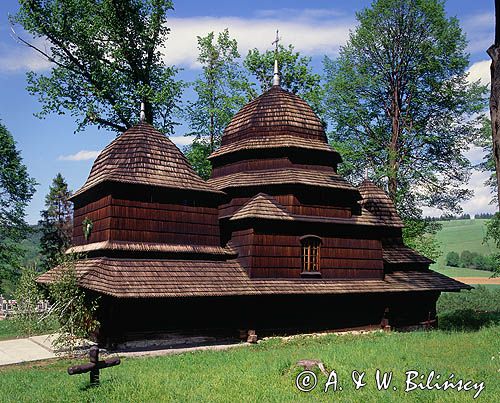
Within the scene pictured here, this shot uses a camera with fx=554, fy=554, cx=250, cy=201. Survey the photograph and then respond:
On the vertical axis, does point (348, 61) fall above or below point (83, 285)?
above

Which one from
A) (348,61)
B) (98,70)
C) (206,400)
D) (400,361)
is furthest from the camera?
(348,61)

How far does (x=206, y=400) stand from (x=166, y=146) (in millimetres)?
12063

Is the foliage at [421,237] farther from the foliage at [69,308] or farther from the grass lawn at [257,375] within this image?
the foliage at [69,308]

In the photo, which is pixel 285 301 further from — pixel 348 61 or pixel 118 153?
pixel 348 61

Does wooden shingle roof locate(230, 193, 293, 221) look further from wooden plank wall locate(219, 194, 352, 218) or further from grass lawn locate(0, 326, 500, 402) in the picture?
grass lawn locate(0, 326, 500, 402)

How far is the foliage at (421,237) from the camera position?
29.2m

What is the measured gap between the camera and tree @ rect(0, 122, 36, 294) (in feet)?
103

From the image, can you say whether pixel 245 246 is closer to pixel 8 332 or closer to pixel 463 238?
pixel 8 332

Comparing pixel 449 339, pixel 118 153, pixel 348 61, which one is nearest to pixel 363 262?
pixel 449 339

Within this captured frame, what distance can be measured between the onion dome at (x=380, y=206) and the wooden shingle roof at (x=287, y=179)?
3.50 meters

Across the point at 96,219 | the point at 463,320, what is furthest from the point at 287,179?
the point at 463,320

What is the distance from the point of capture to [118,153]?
62.1 feet

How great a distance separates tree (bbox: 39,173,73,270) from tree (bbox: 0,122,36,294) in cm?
773

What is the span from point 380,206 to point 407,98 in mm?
8947
